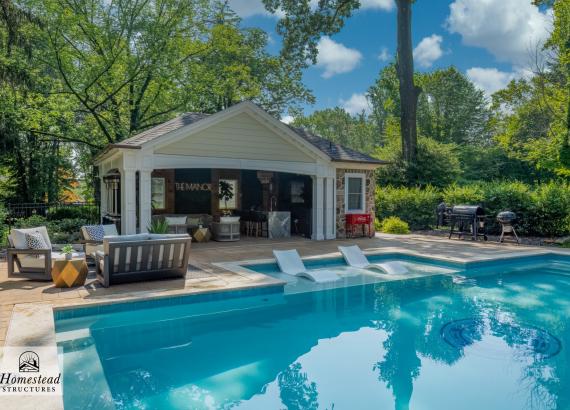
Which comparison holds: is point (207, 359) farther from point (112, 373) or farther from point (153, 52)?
point (153, 52)

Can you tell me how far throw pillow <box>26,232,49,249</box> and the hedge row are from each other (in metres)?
13.8

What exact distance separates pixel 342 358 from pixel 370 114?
49013 millimetres

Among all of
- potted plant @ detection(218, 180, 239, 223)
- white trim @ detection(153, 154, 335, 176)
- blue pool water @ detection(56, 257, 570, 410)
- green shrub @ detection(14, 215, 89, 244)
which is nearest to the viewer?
A: blue pool water @ detection(56, 257, 570, 410)

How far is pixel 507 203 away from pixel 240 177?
9690 millimetres

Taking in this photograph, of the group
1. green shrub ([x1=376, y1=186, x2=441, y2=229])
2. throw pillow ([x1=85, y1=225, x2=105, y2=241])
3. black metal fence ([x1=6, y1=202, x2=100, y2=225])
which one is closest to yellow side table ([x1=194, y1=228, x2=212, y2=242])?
throw pillow ([x1=85, y1=225, x2=105, y2=241])

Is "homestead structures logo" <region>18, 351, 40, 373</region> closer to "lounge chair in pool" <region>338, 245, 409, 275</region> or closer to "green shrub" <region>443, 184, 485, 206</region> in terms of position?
"lounge chair in pool" <region>338, 245, 409, 275</region>

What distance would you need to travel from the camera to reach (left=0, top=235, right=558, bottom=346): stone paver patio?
246 inches

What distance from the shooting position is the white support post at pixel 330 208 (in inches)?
556

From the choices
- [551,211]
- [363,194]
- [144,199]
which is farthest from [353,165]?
[144,199]

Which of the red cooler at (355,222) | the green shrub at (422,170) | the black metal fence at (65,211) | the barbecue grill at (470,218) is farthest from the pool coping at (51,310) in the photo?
the black metal fence at (65,211)

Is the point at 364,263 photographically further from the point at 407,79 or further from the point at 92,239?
the point at 407,79

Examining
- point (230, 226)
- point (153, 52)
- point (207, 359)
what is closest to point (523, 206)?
point (230, 226)

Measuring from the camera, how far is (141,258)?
23.9 ft

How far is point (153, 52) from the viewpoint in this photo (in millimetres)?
19719
